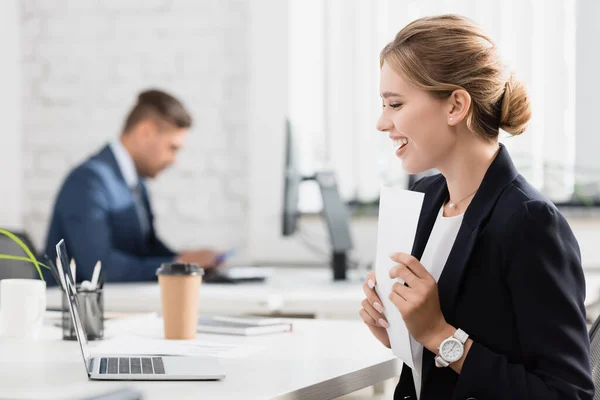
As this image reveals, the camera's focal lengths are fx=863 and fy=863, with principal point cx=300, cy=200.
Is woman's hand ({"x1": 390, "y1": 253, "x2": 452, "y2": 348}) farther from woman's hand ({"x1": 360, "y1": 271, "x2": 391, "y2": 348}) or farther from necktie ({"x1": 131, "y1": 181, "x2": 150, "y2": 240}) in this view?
necktie ({"x1": 131, "y1": 181, "x2": 150, "y2": 240})

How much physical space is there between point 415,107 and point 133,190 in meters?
2.09

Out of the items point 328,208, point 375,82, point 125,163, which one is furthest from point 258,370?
point 375,82

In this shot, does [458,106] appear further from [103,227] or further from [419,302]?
[103,227]

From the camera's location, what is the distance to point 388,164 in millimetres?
3334

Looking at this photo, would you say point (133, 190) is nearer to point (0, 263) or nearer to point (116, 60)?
point (116, 60)

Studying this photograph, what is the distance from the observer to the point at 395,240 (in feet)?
4.20

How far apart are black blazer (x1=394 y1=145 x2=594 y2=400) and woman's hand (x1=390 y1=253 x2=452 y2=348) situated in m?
0.04

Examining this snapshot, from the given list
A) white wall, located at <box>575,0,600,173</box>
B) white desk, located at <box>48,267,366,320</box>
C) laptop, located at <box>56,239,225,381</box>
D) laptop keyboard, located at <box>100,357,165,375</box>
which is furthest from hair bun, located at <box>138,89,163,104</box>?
laptop keyboard, located at <box>100,357,165,375</box>

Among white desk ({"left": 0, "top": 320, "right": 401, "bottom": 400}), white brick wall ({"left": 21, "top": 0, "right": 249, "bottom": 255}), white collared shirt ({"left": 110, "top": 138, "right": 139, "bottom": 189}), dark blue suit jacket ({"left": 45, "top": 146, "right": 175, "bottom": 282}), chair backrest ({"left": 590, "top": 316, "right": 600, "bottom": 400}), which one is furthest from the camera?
white brick wall ({"left": 21, "top": 0, "right": 249, "bottom": 255})

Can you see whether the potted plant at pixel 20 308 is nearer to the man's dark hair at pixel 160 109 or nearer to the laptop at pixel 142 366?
the laptop at pixel 142 366

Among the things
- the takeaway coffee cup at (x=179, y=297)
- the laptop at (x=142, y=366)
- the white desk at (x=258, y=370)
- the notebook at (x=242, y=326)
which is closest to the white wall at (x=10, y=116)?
the white desk at (x=258, y=370)

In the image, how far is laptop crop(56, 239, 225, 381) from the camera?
1194 millimetres

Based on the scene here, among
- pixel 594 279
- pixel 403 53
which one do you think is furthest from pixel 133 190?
pixel 403 53

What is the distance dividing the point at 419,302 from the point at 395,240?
11cm
